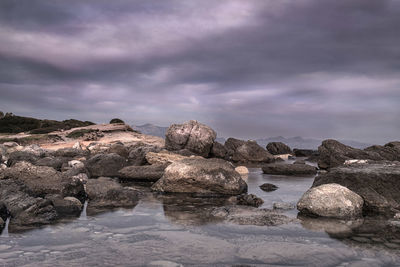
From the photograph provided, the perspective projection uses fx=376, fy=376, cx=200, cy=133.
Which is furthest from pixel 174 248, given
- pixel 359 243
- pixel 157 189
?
pixel 157 189

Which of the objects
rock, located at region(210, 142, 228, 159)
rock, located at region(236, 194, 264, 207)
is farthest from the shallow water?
rock, located at region(210, 142, 228, 159)

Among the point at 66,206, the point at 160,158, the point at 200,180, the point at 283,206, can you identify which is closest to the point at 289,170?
the point at 160,158

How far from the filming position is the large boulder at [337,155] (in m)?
21.8

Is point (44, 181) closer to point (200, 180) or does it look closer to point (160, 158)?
point (200, 180)

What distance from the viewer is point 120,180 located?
565 inches

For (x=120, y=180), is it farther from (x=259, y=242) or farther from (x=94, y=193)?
(x=259, y=242)

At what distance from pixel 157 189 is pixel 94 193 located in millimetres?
2257

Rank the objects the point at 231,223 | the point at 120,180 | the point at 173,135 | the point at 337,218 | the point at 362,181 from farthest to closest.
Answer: the point at 173,135
the point at 120,180
the point at 362,181
the point at 337,218
the point at 231,223

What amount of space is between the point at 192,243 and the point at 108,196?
4160mm

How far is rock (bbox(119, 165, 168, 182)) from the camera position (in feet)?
45.5

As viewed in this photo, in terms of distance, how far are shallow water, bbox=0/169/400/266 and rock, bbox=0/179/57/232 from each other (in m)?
0.46

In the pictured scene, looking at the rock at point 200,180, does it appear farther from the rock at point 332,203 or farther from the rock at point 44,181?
the rock at point 332,203

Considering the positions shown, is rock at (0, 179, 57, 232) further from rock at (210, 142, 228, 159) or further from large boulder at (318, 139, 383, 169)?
rock at (210, 142, 228, 159)

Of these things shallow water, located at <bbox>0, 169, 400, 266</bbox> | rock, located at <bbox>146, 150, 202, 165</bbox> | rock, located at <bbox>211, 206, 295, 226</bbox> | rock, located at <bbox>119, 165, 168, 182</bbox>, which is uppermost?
rock, located at <bbox>146, 150, 202, 165</bbox>
